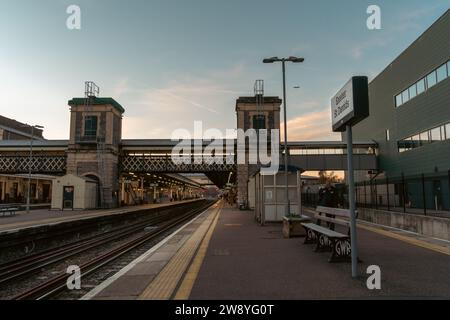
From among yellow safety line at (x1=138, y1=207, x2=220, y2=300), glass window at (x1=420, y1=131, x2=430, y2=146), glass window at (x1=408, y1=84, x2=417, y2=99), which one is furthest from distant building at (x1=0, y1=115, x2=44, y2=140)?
yellow safety line at (x1=138, y1=207, x2=220, y2=300)

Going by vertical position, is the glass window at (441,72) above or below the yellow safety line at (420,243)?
above

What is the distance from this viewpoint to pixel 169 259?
8.51m

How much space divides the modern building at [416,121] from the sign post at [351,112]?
1504 centimetres

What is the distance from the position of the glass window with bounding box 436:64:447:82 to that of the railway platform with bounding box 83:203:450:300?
795 inches

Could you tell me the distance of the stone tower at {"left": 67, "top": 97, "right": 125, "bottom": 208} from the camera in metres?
46.3

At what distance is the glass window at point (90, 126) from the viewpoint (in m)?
46.9

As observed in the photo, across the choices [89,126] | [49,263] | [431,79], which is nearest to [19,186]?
[89,126]

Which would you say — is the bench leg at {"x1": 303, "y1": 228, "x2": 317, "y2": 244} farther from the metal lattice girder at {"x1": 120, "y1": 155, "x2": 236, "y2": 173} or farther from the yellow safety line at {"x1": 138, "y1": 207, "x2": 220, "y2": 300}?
the metal lattice girder at {"x1": 120, "y1": 155, "x2": 236, "y2": 173}

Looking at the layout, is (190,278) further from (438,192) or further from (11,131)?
(11,131)

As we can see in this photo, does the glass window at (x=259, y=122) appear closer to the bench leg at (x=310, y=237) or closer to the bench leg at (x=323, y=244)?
the bench leg at (x=310, y=237)

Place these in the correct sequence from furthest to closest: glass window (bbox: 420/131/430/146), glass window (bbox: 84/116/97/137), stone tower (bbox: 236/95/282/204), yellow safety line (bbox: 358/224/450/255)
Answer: stone tower (bbox: 236/95/282/204) < glass window (bbox: 84/116/97/137) < glass window (bbox: 420/131/430/146) < yellow safety line (bbox: 358/224/450/255)

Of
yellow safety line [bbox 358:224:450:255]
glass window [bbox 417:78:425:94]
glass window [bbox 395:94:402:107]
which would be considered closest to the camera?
yellow safety line [bbox 358:224:450:255]

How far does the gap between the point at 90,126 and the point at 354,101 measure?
46.5 m

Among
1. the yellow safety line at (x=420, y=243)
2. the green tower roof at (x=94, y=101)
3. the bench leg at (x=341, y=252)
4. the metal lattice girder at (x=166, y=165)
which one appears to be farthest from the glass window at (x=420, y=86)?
the green tower roof at (x=94, y=101)
